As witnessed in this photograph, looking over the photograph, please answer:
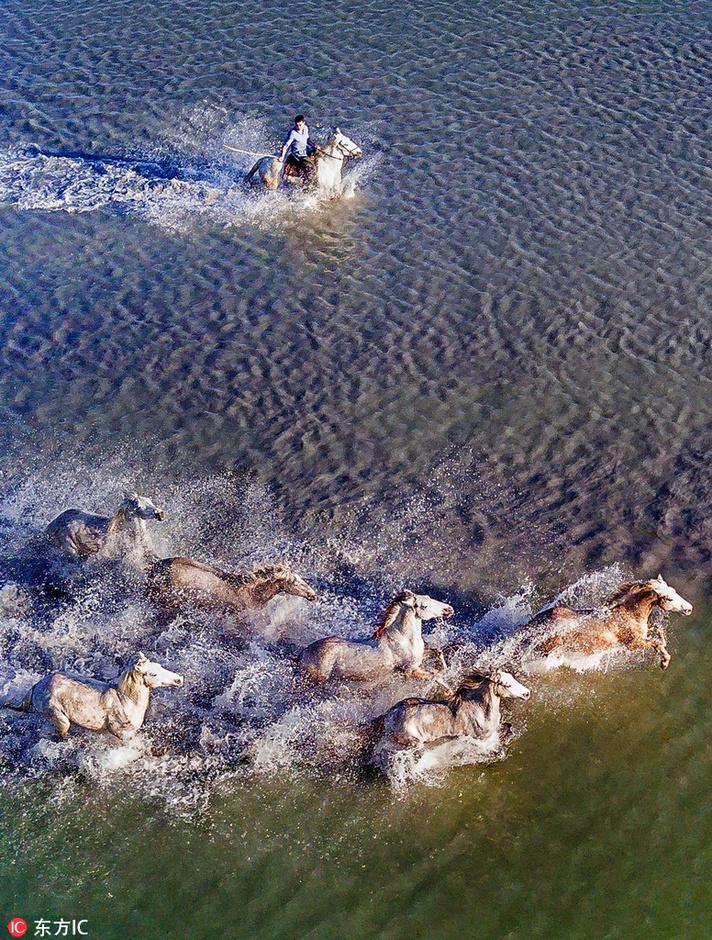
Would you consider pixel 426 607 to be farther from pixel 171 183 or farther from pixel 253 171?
pixel 171 183

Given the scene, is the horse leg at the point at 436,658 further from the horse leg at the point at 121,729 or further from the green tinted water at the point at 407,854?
the horse leg at the point at 121,729

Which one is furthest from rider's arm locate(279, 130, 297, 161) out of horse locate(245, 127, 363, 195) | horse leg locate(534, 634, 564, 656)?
horse leg locate(534, 634, 564, 656)

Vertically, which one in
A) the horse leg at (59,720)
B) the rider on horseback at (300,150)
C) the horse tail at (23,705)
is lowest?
the horse tail at (23,705)

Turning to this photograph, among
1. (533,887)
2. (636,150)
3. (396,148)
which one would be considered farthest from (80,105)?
(533,887)

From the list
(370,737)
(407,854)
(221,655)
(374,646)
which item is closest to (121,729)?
(221,655)

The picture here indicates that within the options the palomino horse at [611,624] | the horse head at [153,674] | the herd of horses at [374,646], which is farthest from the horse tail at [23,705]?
the palomino horse at [611,624]

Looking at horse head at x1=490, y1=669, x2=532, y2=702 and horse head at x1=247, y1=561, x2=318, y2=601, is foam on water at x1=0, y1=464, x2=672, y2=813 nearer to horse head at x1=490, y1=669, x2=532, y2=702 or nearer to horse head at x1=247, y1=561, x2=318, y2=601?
horse head at x1=247, y1=561, x2=318, y2=601
